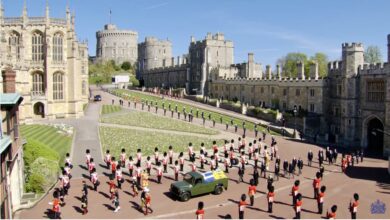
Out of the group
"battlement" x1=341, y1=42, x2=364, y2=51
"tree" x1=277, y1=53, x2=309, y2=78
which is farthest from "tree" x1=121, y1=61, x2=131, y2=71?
"battlement" x1=341, y1=42, x2=364, y2=51

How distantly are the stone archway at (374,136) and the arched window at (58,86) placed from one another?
40.0 m

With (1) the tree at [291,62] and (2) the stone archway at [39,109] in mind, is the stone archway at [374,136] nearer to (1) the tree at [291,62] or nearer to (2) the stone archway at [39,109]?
(2) the stone archway at [39,109]

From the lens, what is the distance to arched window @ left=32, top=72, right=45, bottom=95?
5428cm

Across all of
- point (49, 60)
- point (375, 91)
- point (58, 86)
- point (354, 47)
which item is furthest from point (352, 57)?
point (49, 60)

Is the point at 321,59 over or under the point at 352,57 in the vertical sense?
over

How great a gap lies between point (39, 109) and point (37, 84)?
3480 mm

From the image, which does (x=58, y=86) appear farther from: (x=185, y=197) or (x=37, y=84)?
(x=185, y=197)

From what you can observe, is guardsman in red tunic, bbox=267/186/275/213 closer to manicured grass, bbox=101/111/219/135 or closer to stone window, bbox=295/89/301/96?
manicured grass, bbox=101/111/219/135

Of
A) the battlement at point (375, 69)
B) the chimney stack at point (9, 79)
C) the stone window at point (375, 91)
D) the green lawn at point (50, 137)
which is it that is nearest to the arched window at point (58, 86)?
the green lawn at point (50, 137)

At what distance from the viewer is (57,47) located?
54594 mm

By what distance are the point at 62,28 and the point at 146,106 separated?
18573mm

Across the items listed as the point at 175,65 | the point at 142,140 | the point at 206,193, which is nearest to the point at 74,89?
the point at 142,140

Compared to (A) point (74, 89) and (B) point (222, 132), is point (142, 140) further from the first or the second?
(A) point (74, 89)

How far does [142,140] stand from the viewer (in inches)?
1569
